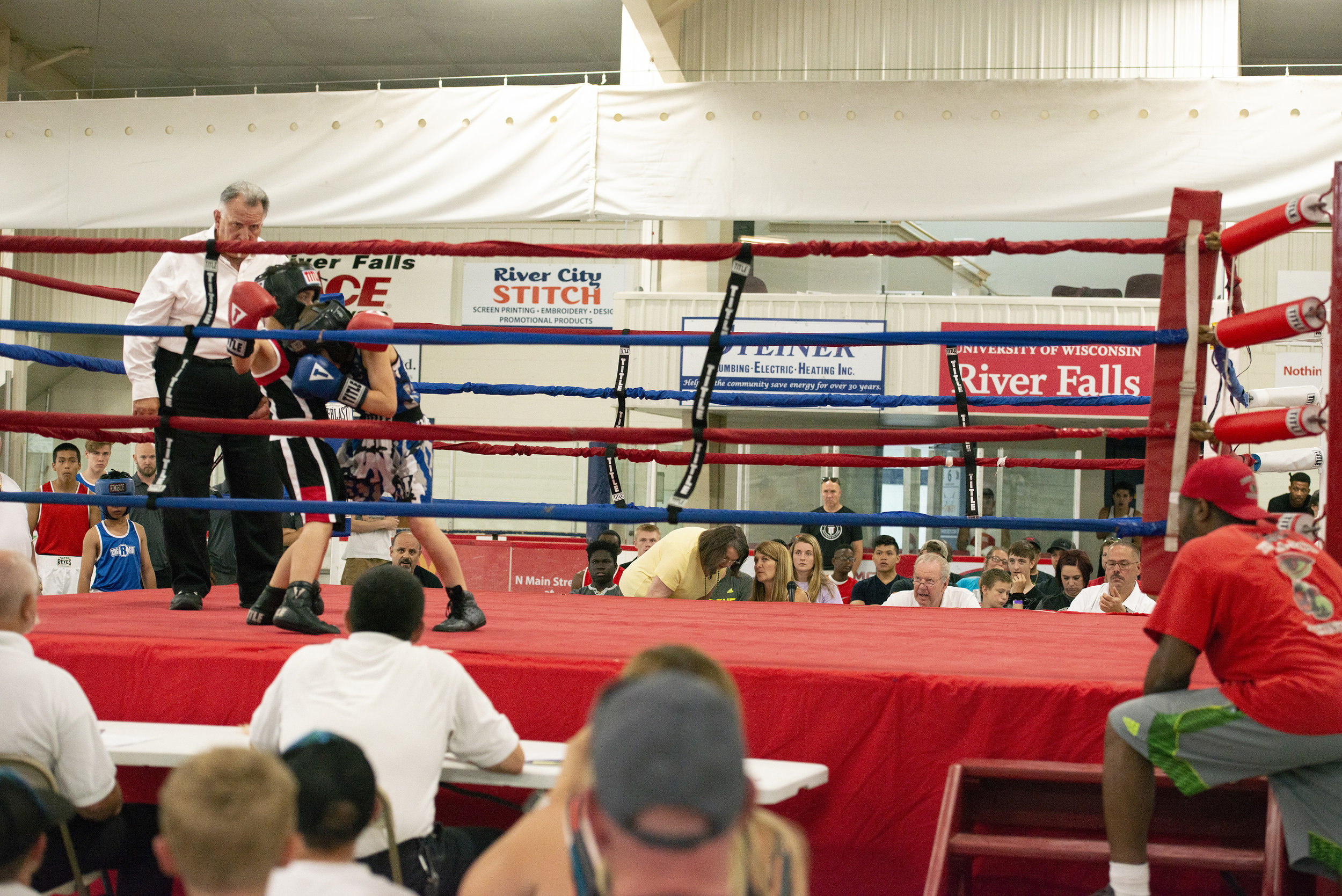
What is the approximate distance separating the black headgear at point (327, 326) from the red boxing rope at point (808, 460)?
0.35 metres

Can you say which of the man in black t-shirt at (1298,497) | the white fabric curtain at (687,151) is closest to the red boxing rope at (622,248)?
the white fabric curtain at (687,151)

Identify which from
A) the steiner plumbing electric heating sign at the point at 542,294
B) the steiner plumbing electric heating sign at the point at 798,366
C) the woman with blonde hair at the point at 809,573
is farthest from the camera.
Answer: the steiner plumbing electric heating sign at the point at 542,294

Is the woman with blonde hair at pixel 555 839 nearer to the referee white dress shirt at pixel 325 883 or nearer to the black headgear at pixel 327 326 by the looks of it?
the referee white dress shirt at pixel 325 883

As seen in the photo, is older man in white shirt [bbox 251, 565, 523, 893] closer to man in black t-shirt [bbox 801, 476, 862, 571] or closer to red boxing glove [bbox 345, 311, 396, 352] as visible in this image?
red boxing glove [bbox 345, 311, 396, 352]

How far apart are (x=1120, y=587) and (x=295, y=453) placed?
3169 millimetres

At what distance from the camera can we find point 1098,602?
457 centimetres

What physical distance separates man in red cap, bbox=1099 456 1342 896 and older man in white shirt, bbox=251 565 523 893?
3.29 feet

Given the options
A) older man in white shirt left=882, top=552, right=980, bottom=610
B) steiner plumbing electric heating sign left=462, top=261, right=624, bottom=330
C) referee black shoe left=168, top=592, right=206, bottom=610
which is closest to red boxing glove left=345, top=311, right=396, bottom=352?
referee black shoe left=168, top=592, right=206, bottom=610

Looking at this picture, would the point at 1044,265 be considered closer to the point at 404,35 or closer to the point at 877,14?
the point at 877,14

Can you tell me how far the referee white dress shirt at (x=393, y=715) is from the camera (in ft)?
6.08

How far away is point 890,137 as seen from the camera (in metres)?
4.09

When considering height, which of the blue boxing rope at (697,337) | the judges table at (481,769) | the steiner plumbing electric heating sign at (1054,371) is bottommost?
the judges table at (481,769)

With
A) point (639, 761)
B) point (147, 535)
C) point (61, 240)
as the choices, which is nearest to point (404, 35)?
point (147, 535)

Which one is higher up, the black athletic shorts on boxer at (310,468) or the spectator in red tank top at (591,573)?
the black athletic shorts on boxer at (310,468)
